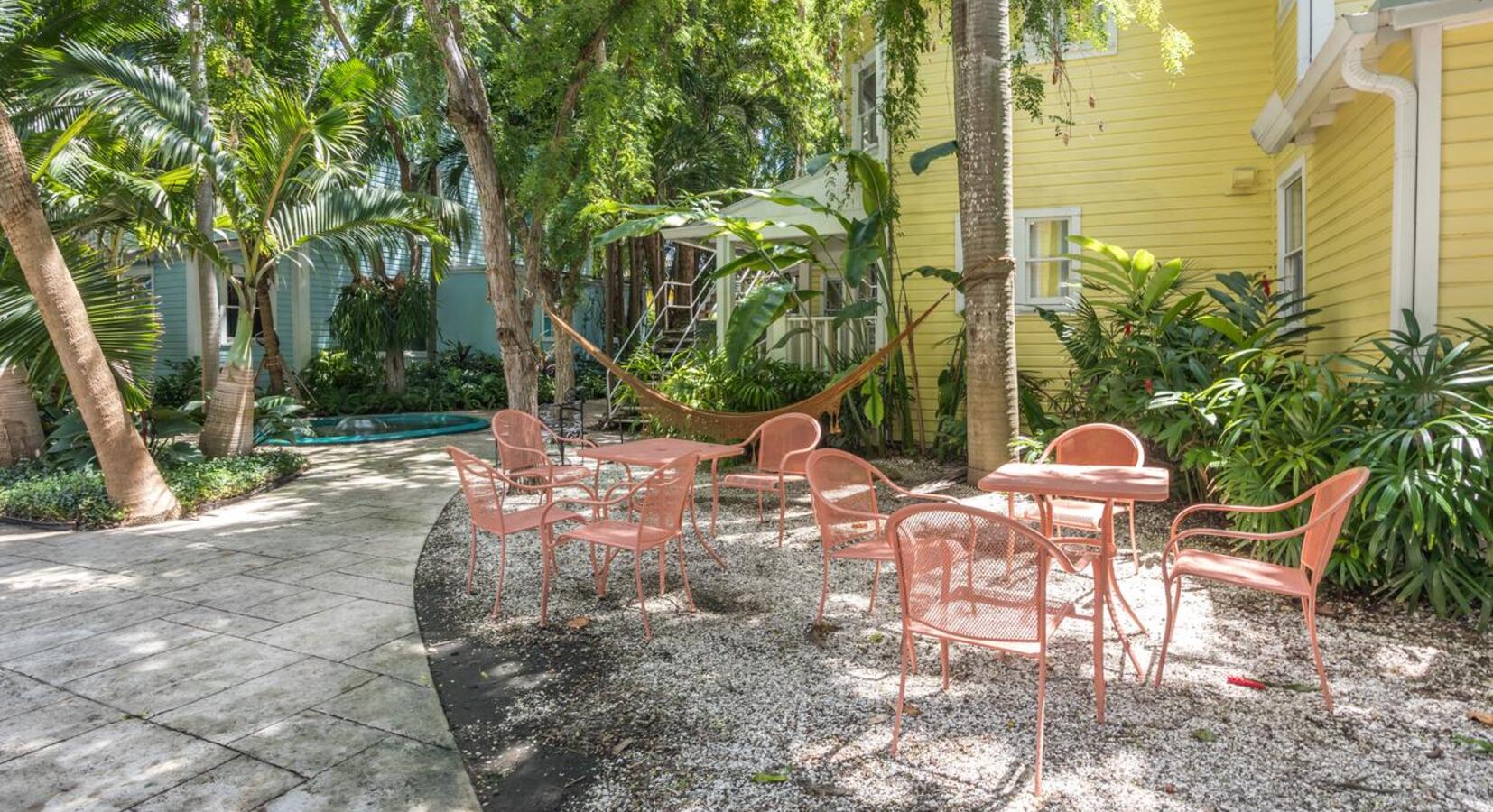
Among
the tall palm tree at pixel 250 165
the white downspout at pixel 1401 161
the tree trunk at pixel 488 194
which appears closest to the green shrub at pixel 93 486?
the tall palm tree at pixel 250 165

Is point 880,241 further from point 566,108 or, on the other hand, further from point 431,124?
point 431,124

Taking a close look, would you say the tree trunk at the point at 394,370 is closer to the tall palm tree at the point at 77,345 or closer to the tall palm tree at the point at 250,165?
the tall palm tree at the point at 250,165

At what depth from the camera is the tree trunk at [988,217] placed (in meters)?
5.58

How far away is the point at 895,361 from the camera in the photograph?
8.20 m

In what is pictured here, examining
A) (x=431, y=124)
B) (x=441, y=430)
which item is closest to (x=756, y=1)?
(x=431, y=124)

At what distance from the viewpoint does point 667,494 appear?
3734 mm

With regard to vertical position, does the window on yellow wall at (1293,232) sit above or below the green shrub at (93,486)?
above

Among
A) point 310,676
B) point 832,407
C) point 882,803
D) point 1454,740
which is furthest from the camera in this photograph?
point 832,407

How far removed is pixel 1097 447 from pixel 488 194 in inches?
205

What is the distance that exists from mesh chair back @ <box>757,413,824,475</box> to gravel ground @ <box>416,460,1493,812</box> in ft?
4.22

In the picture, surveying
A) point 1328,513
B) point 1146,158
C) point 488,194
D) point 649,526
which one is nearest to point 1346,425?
point 1328,513

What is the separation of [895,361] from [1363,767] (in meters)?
5.99

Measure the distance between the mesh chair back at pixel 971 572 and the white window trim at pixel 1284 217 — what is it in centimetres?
578

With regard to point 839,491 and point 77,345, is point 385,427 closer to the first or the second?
point 77,345
